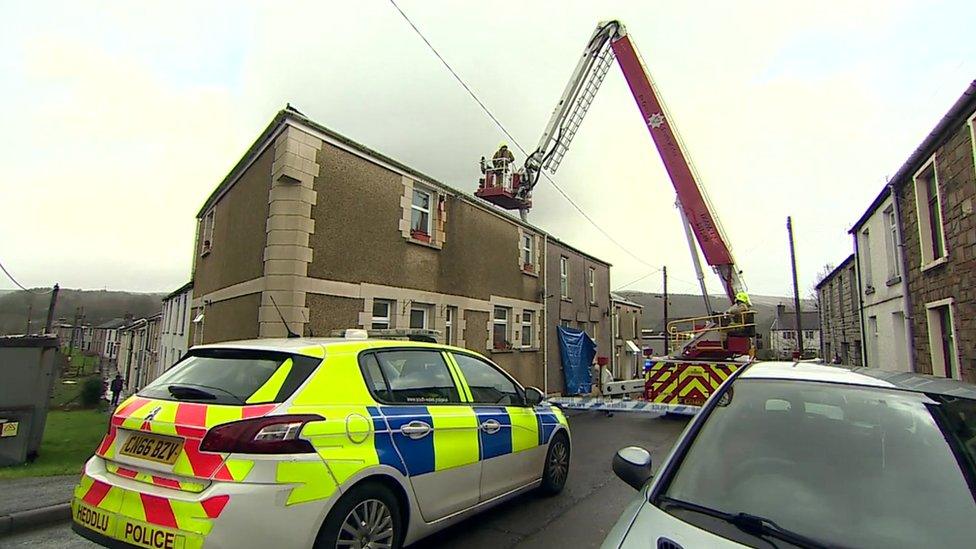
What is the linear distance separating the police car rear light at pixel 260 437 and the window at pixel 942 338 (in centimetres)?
1092

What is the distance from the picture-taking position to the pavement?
398cm

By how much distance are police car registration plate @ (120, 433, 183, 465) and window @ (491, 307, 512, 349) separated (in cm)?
1056

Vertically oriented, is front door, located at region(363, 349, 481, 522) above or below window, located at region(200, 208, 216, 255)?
below

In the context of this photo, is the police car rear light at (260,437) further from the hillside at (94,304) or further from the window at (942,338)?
the hillside at (94,304)

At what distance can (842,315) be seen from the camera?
2194 cm

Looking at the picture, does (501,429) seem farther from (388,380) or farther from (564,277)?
(564,277)

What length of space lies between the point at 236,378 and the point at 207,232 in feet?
38.7

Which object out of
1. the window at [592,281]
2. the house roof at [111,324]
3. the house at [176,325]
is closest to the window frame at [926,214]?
the window at [592,281]

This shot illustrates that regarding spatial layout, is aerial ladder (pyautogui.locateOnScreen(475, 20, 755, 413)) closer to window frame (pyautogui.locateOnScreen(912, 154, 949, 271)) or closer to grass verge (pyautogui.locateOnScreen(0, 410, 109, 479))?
window frame (pyautogui.locateOnScreen(912, 154, 949, 271))

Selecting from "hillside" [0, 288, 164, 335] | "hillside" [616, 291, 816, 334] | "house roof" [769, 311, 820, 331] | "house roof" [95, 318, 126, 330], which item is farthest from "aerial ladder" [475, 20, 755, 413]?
"house roof" [95, 318, 126, 330]

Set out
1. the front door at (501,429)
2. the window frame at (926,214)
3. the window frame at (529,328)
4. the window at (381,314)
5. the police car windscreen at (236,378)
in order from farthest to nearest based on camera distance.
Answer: the window frame at (529,328) < the window at (381,314) < the window frame at (926,214) < the front door at (501,429) < the police car windscreen at (236,378)

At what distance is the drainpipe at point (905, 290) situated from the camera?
10.8 metres

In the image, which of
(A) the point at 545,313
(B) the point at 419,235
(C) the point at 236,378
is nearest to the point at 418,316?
(B) the point at 419,235

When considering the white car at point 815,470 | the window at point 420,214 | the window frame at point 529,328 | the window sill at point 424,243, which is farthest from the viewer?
the window frame at point 529,328
